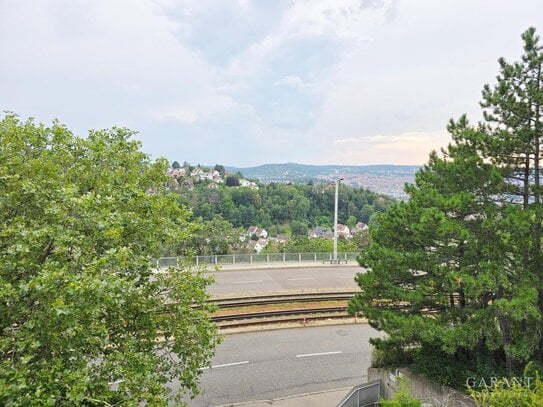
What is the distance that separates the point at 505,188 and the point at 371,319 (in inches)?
182

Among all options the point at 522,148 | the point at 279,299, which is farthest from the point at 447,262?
the point at 279,299

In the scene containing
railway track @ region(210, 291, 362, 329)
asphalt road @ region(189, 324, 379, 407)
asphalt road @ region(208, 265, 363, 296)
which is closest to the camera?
asphalt road @ region(189, 324, 379, 407)

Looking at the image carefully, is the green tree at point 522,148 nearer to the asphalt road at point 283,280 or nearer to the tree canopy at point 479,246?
the tree canopy at point 479,246

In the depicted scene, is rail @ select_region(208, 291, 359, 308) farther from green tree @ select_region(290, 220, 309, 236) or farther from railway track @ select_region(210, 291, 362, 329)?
green tree @ select_region(290, 220, 309, 236)

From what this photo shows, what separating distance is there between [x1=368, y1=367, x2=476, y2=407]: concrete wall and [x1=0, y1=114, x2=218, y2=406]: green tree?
553 cm

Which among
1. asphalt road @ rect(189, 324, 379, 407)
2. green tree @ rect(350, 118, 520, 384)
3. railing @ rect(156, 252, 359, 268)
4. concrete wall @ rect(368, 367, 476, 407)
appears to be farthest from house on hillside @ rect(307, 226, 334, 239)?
green tree @ rect(350, 118, 520, 384)

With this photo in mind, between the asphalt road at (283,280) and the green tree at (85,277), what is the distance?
11519 millimetres

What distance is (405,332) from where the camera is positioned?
7.96 meters

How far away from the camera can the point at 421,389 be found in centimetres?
895

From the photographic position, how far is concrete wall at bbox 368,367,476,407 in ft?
25.7

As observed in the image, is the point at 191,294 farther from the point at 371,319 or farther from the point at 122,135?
the point at 371,319

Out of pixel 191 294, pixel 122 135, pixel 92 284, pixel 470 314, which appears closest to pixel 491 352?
pixel 470 314

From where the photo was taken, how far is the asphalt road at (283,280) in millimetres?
19078

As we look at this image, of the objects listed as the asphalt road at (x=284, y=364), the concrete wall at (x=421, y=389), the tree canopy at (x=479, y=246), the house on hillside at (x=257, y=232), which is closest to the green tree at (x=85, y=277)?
the asphalt road at (x=284, y=364)
